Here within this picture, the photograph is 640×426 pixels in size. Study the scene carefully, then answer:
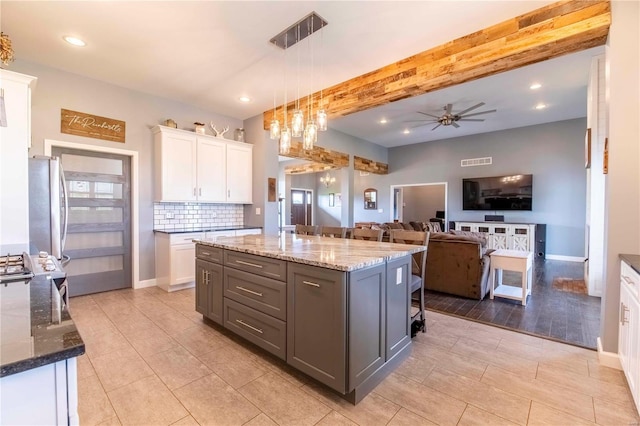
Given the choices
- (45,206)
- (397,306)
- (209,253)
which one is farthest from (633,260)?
(45,206)

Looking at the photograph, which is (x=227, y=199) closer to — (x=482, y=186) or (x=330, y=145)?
(x=330, y=145)

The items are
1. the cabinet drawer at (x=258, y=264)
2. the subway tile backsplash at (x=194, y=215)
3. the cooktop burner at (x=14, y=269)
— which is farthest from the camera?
the subway tile backsplash at (x=194, y=215)

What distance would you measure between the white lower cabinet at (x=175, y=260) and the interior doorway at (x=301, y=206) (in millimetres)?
8000

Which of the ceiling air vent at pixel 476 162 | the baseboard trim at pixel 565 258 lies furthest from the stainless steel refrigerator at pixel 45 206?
the baseboard trim at pixel 565 258

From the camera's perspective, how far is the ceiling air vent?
7750mm

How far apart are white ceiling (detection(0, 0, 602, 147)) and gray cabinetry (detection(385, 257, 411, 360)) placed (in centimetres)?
221

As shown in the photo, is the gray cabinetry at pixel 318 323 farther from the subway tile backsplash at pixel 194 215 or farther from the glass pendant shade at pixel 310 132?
the subway tile backsplash at pixel 194 215

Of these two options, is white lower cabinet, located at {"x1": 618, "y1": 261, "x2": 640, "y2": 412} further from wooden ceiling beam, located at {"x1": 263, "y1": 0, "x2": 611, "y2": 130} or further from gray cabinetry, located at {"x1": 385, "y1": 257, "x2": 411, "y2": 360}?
wooden ceiling beam, located at {"x1": 263, "y1": 0, "x2": 611, "y2": 130}

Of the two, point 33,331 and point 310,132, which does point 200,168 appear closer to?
point 310,132

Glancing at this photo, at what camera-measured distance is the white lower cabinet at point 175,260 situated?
4164 millimetres

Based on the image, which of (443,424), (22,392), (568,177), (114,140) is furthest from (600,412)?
(568,177)

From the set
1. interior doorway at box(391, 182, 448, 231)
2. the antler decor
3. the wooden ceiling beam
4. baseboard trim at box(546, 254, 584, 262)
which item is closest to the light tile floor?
the wooden ceiling beam

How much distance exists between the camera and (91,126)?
12.9 ft

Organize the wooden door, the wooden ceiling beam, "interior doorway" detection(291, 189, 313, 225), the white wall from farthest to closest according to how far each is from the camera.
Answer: "interior doorway" detection(291, 189, 313, 225), the wooden door, the white wall, the wooden ceiling beam
